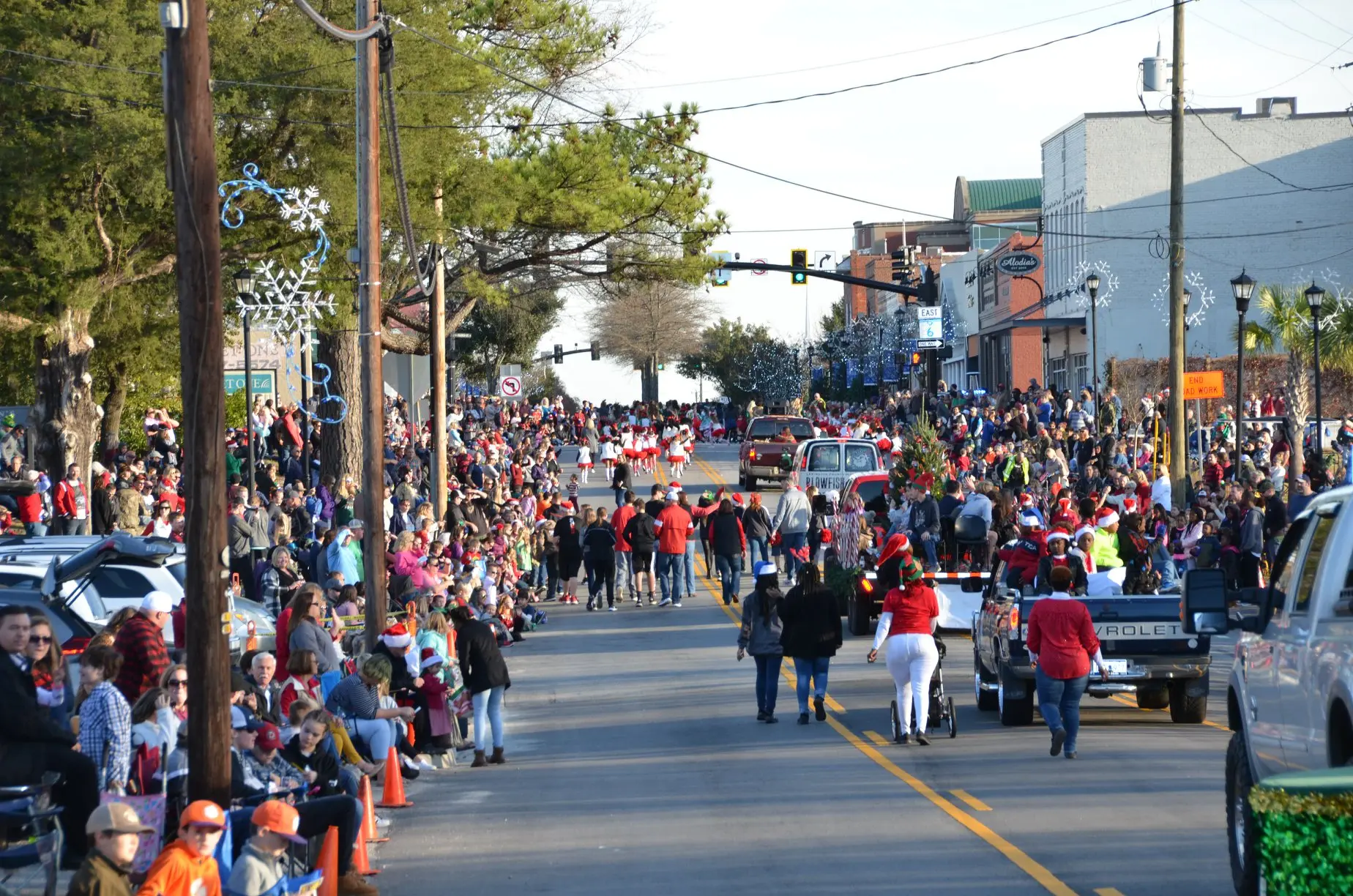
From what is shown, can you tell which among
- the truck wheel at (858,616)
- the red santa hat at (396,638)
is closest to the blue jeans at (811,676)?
the red santa hat at (396,638)

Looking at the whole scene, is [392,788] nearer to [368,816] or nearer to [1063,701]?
[368,816]

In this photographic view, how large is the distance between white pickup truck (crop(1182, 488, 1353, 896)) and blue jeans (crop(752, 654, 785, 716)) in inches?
313

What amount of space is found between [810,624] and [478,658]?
3.45 meters

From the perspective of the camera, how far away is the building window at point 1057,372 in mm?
65250

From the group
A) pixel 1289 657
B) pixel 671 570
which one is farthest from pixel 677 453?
pixel 1289 657

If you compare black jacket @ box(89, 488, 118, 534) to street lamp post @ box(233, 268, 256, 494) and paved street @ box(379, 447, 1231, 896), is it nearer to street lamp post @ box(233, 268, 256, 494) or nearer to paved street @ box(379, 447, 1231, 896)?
street lamp post @ box(233, 268, 256, 494)

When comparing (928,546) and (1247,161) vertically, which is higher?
(1247,161)

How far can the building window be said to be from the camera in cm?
6525

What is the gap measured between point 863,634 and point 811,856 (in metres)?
Result: 14.1

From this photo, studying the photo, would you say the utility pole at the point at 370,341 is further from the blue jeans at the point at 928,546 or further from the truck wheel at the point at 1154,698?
the blue jeans at the point at 928,546

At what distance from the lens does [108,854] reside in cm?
795

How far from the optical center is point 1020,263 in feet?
206

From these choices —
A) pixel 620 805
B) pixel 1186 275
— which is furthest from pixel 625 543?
pixel 1186 275

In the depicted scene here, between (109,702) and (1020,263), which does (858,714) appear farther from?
(1020,263)
